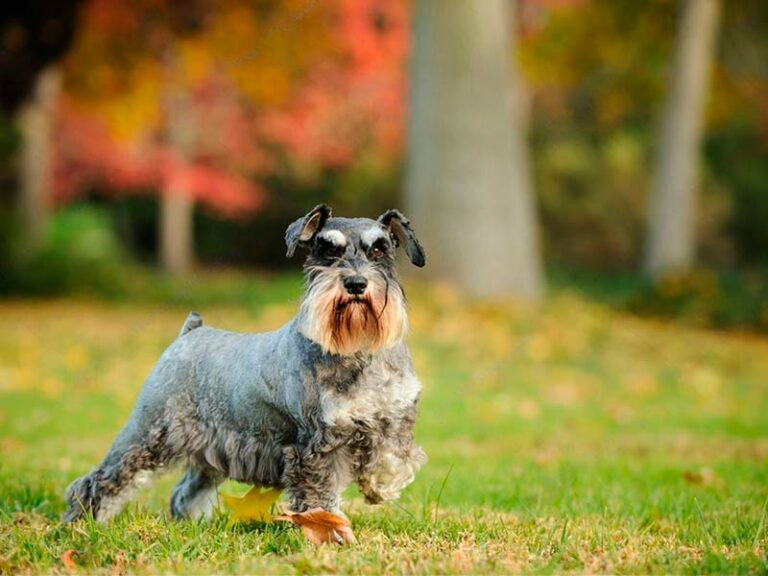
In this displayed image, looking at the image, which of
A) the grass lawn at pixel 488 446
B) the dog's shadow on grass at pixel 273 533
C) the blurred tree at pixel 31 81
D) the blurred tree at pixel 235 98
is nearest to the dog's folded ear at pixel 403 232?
the grass lawn at pixel 488 446

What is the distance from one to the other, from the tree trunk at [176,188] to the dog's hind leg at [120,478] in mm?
19584

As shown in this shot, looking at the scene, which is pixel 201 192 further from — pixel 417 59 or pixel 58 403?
pixel 58 403

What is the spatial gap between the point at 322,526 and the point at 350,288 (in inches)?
39.0

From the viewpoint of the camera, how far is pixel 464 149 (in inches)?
627

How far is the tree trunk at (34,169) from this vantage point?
19078mm

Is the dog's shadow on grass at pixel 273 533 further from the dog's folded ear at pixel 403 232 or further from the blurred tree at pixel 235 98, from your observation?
the blurred tree at pixel 235 98

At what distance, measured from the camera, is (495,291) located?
15906 millimetres

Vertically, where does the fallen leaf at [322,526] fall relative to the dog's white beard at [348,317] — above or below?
below

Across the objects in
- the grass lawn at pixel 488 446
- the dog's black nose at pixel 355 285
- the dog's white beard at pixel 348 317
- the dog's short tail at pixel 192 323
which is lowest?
the grass lawn at pixel 488 446

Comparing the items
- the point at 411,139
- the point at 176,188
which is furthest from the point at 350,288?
the point at 176,188

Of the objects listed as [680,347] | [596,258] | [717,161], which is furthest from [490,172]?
[717,161]

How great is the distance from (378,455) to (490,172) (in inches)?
478

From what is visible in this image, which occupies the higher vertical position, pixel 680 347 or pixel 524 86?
pixel 524 86

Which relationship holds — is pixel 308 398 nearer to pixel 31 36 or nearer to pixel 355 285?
pixel 355 285
